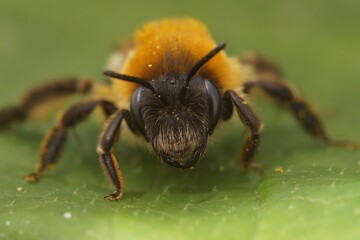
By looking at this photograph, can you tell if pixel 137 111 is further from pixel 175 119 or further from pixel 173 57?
pixel 173 57

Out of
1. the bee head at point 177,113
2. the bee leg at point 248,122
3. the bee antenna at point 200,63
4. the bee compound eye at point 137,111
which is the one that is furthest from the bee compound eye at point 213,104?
the bee compound eye at point 137,111

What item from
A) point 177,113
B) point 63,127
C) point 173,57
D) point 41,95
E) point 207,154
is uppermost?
point 173,57

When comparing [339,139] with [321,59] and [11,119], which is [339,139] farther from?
[11,119]

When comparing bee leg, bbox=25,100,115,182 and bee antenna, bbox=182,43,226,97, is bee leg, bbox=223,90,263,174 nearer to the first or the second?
bee antenna, bbox=182,43,226,97

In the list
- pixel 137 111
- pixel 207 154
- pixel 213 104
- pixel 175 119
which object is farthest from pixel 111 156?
pixel 207 154

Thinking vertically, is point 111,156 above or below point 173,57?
below

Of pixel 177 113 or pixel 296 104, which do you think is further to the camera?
pixel 296 104

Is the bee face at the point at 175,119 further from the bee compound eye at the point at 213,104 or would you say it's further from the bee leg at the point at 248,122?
the bee leg at the point at 248,122
